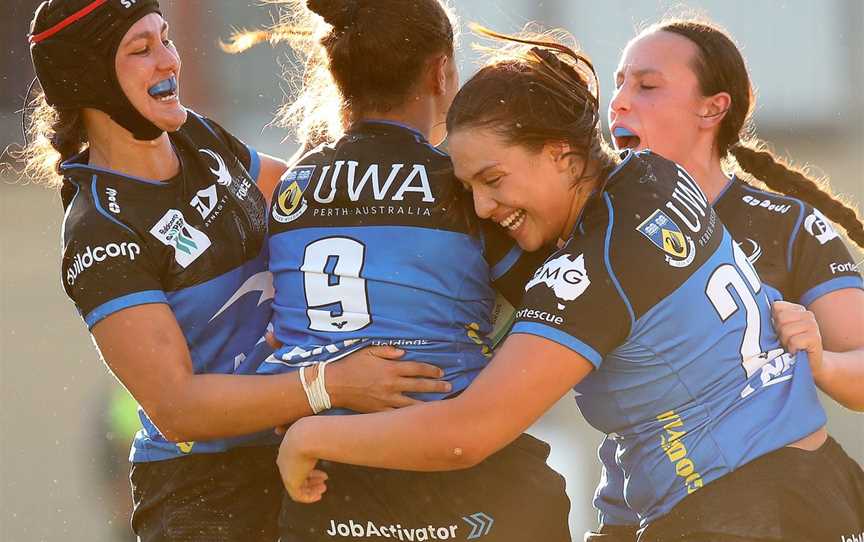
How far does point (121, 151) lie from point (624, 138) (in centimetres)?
154

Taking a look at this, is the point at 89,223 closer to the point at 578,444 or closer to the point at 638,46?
the point at 638,46

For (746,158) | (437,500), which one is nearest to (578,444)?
(746,158)

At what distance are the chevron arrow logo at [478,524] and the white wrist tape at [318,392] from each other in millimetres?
418

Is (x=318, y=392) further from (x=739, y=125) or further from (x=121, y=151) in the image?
(x=739, y=125)

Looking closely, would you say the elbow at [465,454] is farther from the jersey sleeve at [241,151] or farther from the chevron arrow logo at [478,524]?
the jersey sleeve at [241,151]

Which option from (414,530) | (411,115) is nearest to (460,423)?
(414,530)

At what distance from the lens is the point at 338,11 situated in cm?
306

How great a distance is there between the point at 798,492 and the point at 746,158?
1.55 metres

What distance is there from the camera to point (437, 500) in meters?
2.82

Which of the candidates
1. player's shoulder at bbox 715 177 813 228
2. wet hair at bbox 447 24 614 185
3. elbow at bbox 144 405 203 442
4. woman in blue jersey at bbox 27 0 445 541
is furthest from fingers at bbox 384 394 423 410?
player's shoulder at bbox 715 177 813 228

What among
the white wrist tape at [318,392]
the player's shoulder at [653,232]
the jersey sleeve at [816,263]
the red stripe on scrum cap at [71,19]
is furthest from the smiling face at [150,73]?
the jersey sleeve at [816,263]

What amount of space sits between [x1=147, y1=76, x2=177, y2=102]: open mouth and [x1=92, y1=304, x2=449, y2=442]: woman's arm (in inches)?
23.1

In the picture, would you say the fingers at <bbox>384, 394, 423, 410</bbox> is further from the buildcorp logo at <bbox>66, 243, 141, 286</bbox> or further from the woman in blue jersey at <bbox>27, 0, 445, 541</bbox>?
the buildcorp logo at <bbox>66, 243, 141, 286</bbox>

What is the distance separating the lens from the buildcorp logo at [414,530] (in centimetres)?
281
